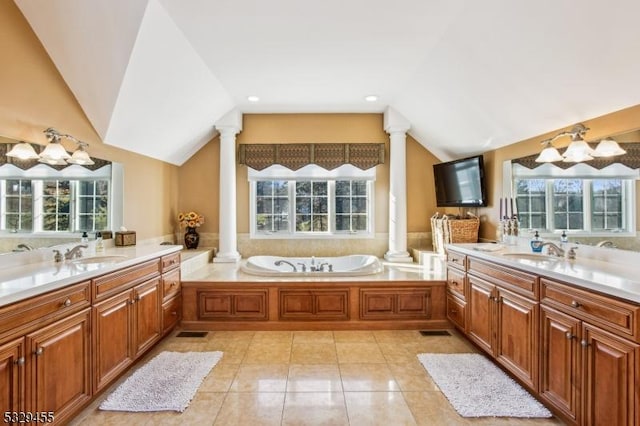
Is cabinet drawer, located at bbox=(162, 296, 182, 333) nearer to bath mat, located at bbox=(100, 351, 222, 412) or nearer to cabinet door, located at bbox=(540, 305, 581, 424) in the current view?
bath mat, located at bbox=(100, 351, 222, 412)

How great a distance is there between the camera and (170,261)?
10.3 feet

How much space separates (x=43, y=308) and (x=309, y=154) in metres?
3.46

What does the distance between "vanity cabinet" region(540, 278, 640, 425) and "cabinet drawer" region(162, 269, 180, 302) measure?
2960mm

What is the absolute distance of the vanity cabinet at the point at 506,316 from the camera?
2111 mm

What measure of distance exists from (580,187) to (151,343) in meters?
3.66

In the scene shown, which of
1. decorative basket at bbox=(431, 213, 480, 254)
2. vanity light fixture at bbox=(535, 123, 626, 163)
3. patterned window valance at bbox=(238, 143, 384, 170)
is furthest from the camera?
patterned window valance at bbox=(238, 143, 384, 170)

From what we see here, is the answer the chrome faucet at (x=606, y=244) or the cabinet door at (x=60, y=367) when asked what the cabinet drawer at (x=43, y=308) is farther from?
the chrome faucet at (x=606, y=244)

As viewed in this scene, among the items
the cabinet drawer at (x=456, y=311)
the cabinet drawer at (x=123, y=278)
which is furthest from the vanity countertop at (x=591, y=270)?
the cabinet drawer at (x=123, y=278)

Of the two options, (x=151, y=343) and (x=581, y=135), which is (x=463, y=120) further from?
(x=151, y=343)

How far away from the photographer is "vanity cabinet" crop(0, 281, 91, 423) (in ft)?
4.88

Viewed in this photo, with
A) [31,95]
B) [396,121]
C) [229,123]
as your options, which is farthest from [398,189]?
[31,95]

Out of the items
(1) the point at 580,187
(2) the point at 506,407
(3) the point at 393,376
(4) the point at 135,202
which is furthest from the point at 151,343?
(1) the point at 580,187

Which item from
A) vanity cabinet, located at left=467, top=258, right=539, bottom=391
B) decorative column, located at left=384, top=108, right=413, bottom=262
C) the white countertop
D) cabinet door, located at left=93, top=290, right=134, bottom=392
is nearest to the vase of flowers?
the white countertop

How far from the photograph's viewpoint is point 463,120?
3553mm
